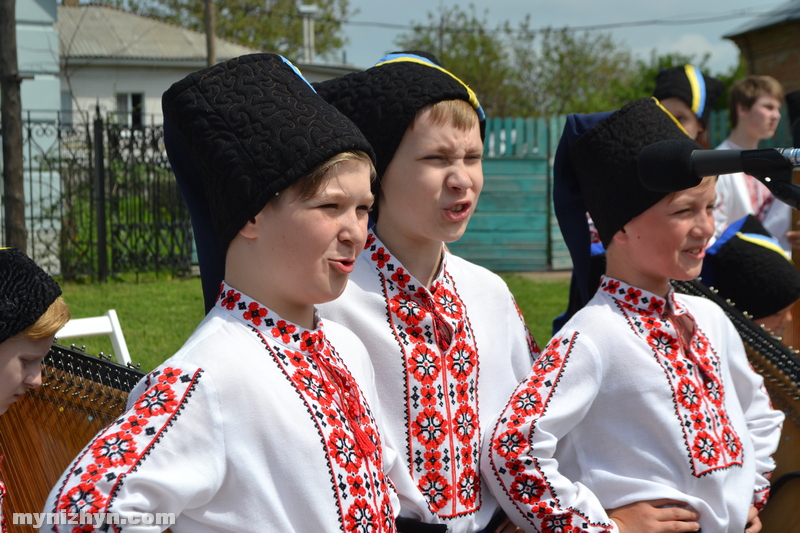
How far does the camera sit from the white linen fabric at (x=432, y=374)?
2.09 metres

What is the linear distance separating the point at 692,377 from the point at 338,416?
1.07m

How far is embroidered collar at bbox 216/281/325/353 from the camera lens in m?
1.72

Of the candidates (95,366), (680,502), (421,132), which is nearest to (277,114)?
(421,132)

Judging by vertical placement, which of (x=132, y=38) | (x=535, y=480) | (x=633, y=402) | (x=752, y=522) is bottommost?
(x=752, y=522)

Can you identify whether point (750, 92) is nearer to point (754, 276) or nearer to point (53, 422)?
point (754, 276)

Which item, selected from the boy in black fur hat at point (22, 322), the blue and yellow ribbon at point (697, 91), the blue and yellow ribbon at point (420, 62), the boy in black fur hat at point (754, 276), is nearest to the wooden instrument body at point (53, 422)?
the boy in black fur hat at point (22, 322)

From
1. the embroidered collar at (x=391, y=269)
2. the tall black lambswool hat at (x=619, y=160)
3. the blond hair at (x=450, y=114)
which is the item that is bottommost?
the embroidered collar at (x=391, y=269)

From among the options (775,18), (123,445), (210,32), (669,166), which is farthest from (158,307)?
(775,18)

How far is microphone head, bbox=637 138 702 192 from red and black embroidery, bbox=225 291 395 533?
2.43ft

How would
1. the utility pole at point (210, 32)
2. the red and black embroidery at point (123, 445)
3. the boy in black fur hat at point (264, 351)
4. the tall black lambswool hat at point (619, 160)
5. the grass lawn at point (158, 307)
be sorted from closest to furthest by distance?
the red and black embroidery at point (123, 445)
the boy in black fur hat at point (264, 351)
the tall black lambswool hat at point (619, 160)
the grass lawn at point (158, 307)
the utility pole at point (210, 32)

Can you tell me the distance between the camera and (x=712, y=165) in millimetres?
1624

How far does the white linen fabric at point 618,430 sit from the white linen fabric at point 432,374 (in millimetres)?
85

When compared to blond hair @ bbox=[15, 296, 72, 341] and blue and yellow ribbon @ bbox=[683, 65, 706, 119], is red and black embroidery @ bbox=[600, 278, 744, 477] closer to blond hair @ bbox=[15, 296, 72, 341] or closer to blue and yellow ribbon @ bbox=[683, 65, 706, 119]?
blond hair @ bbox=[15, 296, 72, 341]

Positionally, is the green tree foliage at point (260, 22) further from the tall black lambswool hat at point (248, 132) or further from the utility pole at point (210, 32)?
the tall black lambswool hat at point (248, 132)
